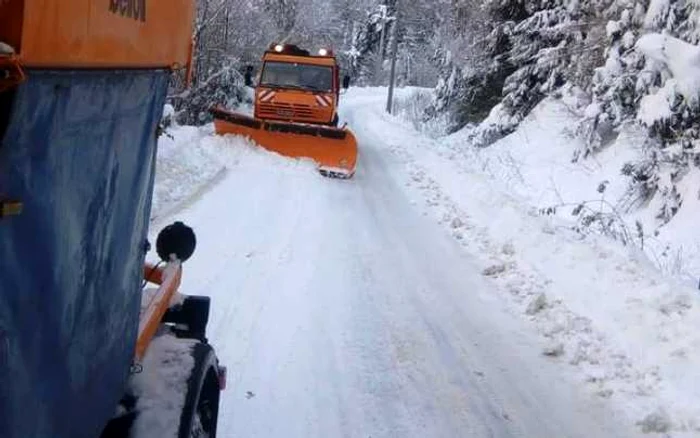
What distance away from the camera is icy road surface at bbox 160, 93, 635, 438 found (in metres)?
5.05

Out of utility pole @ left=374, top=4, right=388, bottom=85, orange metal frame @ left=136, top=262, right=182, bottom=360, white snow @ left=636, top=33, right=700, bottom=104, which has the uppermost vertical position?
utility pole @ left=374, top=4, right=388, bottom=85

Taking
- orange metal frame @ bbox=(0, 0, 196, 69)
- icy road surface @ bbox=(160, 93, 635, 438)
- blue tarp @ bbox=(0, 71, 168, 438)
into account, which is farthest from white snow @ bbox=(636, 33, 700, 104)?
blue tarp @ bbox=(0, 71, 168, 438)

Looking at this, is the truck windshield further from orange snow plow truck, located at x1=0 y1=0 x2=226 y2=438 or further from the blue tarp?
the blue tarp

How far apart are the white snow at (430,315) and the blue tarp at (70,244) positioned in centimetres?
236

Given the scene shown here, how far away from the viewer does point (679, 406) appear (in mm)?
5301

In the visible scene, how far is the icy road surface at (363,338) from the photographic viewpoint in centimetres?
505

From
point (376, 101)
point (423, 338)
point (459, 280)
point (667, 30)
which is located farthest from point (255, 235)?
point (376, 101)

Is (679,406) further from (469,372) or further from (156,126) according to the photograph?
(156,126)

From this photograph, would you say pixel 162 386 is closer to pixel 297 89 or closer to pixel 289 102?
pixel 289 102

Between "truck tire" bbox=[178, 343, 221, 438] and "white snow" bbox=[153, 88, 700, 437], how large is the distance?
1.13 m

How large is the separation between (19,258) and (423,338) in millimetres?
5205

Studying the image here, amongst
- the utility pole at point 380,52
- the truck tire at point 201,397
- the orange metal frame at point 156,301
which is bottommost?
the truck tire at point 201,397

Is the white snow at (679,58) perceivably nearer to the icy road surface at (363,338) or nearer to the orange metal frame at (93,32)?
the icy road surface at (363,338)

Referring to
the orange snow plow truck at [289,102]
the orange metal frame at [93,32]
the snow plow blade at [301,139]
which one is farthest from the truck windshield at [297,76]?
the orange metal frame at [93,32]
